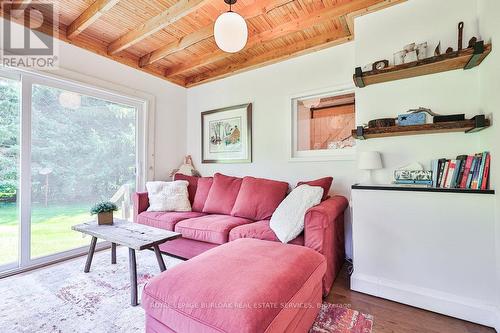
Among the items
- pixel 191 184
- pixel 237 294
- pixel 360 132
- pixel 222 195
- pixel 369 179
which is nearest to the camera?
pixel 237 294

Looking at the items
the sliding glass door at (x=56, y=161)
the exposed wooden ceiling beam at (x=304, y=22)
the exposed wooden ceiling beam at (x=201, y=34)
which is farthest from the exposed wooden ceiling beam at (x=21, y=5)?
the exposed wooden ceiling beam at (x=304, y=22)

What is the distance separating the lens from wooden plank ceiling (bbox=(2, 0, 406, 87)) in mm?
2148

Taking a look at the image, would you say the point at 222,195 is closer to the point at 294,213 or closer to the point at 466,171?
the point at 294,213

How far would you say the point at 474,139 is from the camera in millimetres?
1715

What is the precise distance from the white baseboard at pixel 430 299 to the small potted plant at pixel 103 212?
7.71 feet

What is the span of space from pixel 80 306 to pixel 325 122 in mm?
2864

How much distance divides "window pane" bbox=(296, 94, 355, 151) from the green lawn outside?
2890mm

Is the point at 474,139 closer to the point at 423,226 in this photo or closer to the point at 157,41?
the point at 423,226

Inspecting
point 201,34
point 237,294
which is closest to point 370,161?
point 237,294

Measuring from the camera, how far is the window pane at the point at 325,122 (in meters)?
2.60

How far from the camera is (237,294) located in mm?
993

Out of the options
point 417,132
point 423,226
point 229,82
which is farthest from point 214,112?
point 423,226

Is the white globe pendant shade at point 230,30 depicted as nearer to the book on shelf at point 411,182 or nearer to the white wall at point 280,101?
the white wall at point 280,101

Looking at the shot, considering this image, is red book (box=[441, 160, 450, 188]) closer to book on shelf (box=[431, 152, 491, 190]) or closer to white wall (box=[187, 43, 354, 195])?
book on shelf (box=[431, 152, 491, 190])
